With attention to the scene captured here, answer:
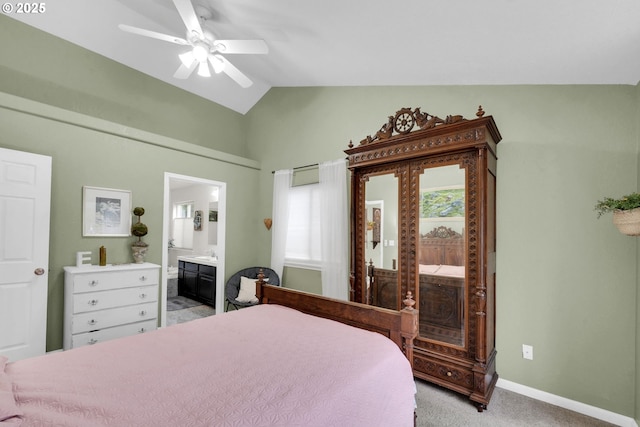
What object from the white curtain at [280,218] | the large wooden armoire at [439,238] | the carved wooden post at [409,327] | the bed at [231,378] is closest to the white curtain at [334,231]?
the large wooden armoire at [439,238]

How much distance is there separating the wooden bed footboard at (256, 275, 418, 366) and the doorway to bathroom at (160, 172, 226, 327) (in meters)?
1.88

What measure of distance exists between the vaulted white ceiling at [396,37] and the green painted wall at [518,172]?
0.18 meters

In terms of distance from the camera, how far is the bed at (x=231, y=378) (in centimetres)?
101

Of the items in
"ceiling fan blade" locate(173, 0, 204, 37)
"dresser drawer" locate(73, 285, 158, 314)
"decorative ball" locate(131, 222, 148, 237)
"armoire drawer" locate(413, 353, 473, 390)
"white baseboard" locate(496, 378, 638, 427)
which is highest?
"ceiling fan blade" locate(173, 0, 204, 37)

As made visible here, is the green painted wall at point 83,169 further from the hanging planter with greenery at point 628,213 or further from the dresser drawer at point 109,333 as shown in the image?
the hanging planter with greenery at point 628,213

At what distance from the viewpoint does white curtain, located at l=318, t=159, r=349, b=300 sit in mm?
3432

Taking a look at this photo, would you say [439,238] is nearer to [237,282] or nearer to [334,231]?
[334,231]

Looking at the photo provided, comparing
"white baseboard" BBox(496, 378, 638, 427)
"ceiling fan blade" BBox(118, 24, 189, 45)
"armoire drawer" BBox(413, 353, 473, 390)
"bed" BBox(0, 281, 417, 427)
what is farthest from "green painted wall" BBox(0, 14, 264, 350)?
"white baseboard" BBox(496, 378, 638, 427)

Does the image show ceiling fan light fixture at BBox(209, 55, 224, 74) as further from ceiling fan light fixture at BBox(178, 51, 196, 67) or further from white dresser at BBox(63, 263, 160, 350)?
white dresser at BBox(63, 263, 160, 350)

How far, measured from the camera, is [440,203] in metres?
2.45

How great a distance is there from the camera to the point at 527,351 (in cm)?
244

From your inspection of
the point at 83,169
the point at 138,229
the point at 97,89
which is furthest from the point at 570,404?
the point at 97,89

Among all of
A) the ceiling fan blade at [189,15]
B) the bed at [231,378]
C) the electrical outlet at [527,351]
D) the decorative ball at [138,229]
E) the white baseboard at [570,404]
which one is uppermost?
the ceiling fan blade at [189,15]

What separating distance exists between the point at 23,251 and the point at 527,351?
4382 mm
